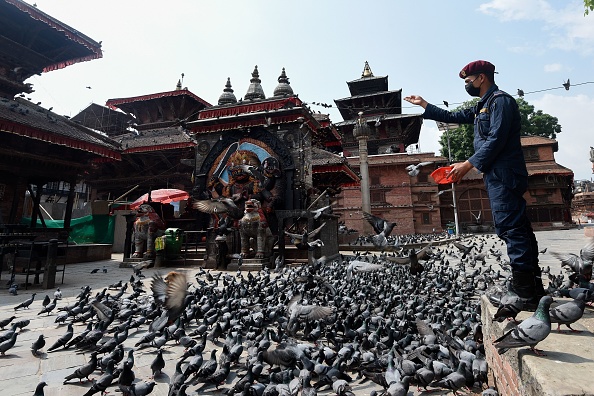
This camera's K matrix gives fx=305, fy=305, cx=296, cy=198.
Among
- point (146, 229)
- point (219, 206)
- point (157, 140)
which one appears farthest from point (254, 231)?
point (157, 140)

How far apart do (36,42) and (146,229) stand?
9.69 m

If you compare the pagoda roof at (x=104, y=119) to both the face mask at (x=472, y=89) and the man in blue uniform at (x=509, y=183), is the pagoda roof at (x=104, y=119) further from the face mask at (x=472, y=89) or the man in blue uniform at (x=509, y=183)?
the man in blue uniform at (x=509, y=183)

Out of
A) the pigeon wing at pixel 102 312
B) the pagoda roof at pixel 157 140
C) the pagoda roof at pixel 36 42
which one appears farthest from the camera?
the pagoda roof at pixel 157 140

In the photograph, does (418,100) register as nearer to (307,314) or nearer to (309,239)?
(307,314)

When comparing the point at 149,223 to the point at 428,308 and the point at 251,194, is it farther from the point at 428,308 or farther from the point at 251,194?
the point at 428,308

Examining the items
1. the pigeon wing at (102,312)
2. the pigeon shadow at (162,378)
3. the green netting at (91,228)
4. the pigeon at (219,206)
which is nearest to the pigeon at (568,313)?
the pigeon shadow at (162,378)

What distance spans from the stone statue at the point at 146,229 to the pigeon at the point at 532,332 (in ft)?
37.5

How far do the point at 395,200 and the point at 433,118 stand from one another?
2936 cm

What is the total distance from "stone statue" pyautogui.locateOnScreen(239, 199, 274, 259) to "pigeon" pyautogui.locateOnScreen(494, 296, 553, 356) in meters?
8.19

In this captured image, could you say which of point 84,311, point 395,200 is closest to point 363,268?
point 84,311

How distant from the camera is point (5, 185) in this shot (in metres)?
11.4

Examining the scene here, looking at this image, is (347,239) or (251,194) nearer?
(251,194)

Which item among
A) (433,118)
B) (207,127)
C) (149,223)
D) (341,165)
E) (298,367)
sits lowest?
(298,367)

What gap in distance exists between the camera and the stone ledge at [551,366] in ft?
4.91
